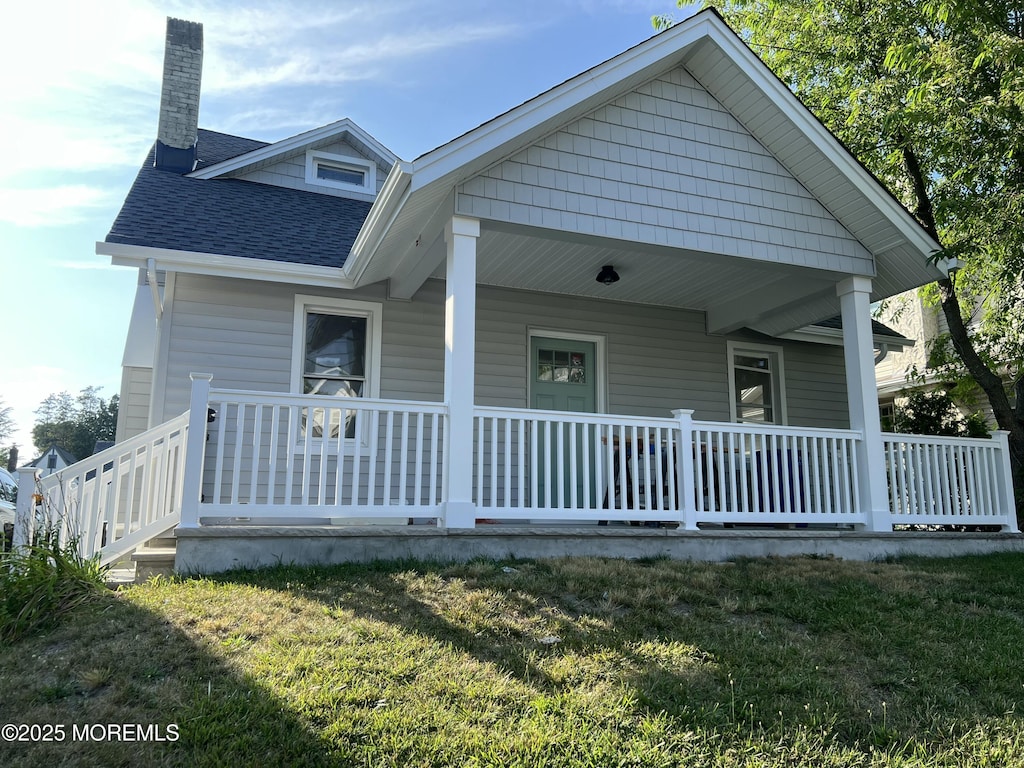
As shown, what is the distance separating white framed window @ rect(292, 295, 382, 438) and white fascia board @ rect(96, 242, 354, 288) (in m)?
0.42

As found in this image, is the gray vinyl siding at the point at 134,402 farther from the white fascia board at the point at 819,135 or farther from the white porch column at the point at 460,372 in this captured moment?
the white fascia board at the point at 819,135

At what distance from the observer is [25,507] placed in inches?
203

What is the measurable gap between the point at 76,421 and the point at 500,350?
205ft

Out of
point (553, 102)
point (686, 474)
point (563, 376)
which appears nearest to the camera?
point (553, 102)

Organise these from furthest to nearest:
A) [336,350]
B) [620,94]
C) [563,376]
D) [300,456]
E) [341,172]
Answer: [341,172], [563,376], [336,350], [300,456], [620,94]

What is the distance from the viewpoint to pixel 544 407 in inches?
360

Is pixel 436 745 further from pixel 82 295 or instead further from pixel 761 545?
pixel 82 295

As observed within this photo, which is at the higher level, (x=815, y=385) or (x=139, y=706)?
(x=815, y=385)

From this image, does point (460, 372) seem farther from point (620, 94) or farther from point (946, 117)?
point (946, 117)

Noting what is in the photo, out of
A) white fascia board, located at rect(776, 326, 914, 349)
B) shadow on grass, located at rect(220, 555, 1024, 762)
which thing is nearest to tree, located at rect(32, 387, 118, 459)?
white fascia board, located at rect(776, 326, 914, 349)

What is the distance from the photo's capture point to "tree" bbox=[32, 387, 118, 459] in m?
56.3

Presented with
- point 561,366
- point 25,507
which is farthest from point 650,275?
point 25,507

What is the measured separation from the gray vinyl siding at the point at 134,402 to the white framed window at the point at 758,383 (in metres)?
7.20

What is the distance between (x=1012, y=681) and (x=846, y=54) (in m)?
9.27
